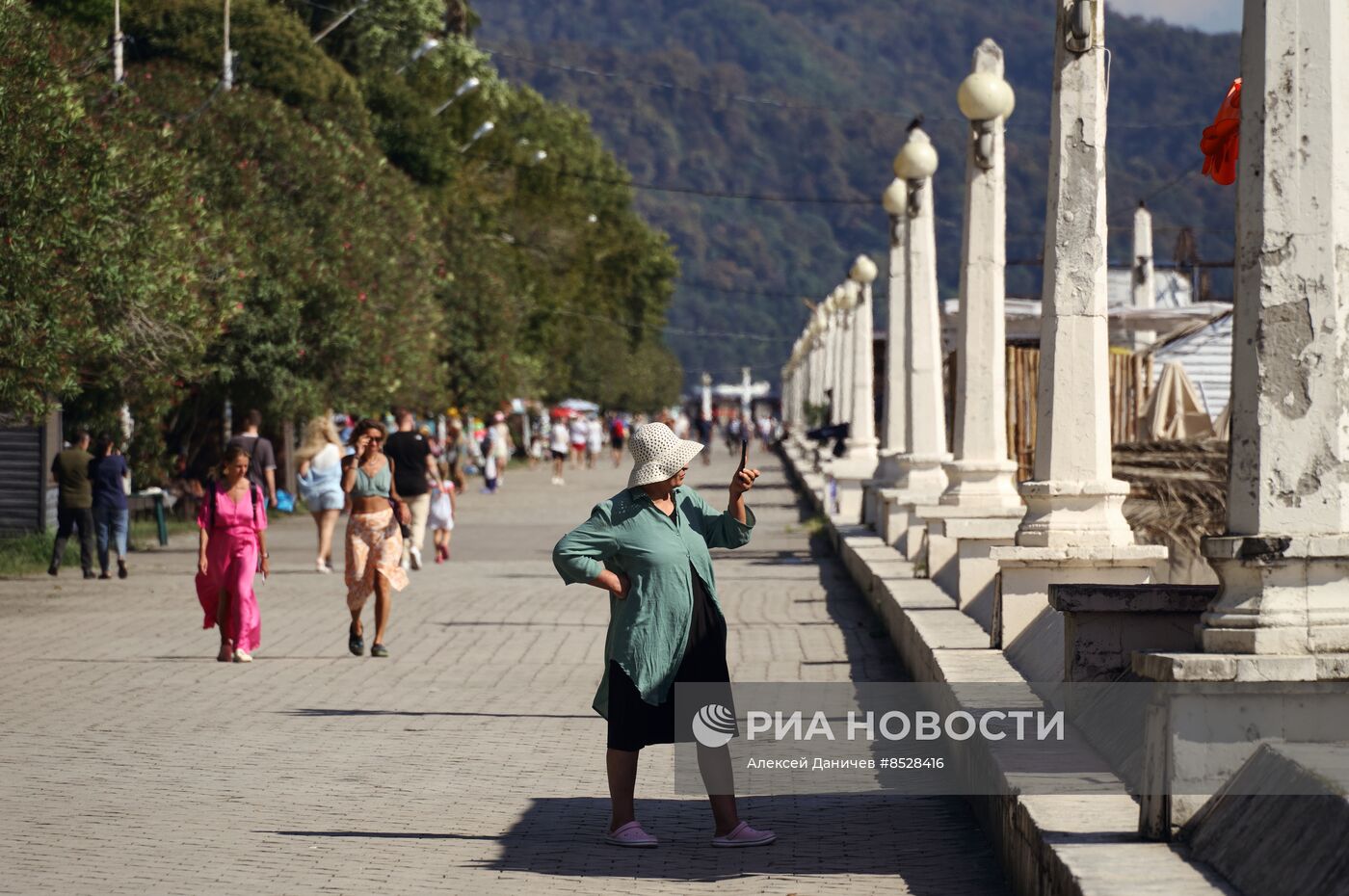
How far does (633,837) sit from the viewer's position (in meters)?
7.83

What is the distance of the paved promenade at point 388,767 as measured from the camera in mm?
7473

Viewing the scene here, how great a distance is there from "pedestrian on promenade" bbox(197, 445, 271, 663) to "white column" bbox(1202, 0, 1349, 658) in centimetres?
922

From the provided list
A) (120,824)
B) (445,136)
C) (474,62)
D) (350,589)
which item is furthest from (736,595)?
(474,62)

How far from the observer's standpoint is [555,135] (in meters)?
75.5

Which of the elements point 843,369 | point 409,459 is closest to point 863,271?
point 843,369

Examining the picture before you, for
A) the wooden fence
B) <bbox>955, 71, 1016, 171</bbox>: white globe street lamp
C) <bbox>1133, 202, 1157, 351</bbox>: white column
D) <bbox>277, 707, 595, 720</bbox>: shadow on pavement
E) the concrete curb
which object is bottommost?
<bbox>277, 707, 595, 720</bbox>: shadow on pavement

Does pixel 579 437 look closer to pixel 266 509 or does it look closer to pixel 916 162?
pixel 266 509

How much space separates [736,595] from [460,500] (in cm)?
2376

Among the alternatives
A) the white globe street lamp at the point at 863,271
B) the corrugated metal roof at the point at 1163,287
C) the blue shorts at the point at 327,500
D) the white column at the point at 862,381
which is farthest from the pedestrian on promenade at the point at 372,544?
the corrugated metal roof at the point at 1163,287

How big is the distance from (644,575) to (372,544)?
7.08 m

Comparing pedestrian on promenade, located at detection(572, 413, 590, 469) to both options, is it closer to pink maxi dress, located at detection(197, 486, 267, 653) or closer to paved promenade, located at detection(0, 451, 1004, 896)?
paved promenade, located at detection(0, 451, 1004, 896)

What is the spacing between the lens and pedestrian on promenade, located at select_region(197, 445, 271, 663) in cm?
1447

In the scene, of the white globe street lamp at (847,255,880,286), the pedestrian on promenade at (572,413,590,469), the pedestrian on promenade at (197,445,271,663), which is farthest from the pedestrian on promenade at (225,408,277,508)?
the pedestrian on promenade at (572,413,590,469)

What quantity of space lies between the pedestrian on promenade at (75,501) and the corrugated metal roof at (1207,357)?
17338 millimetres
